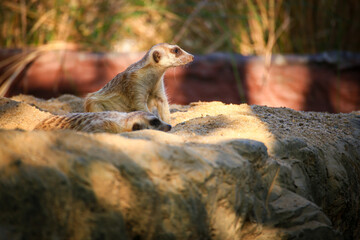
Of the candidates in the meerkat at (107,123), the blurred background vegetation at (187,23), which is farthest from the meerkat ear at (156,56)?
the blurred background vegetation at (187,23)

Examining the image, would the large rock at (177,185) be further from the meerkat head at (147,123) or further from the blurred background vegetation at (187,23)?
the blurred background vegetation at (187,23)

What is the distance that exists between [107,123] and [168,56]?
97 centimetres

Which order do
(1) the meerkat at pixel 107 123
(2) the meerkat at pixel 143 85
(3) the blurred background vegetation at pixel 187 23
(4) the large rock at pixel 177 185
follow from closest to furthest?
(4) the large rock at pixel 177 185 → (1) the meerkat at pixel 107 123 → (2) the meerkat at pixel 143 85 → (3) the blurred background vegetation at pixel 187 23

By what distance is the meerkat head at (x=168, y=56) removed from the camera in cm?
300

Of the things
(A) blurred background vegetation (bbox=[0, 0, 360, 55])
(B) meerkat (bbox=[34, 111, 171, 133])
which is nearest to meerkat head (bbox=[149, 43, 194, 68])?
(B) meerkat (bbox=[34, 111, 171, 133])

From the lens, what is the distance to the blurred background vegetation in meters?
5.07

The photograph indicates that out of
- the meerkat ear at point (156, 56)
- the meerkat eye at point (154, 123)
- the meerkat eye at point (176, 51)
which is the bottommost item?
the meerkat eye at point (154, 123)

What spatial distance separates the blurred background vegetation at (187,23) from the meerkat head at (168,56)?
7.00ft

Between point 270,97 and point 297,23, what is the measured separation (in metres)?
1.19

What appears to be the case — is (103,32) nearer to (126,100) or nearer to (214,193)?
(126,100)

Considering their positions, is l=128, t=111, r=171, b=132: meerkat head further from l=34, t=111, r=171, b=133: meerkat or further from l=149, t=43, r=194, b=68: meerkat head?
l=149, t=43, r=194, b=68: meerkat head

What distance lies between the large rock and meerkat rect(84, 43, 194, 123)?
76cm

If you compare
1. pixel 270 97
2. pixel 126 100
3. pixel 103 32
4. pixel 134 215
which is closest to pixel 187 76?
pixel 270 97

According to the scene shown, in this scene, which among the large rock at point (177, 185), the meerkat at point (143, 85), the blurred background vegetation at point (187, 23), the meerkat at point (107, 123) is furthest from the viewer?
the blurred background vegetation at point (187, 23)
